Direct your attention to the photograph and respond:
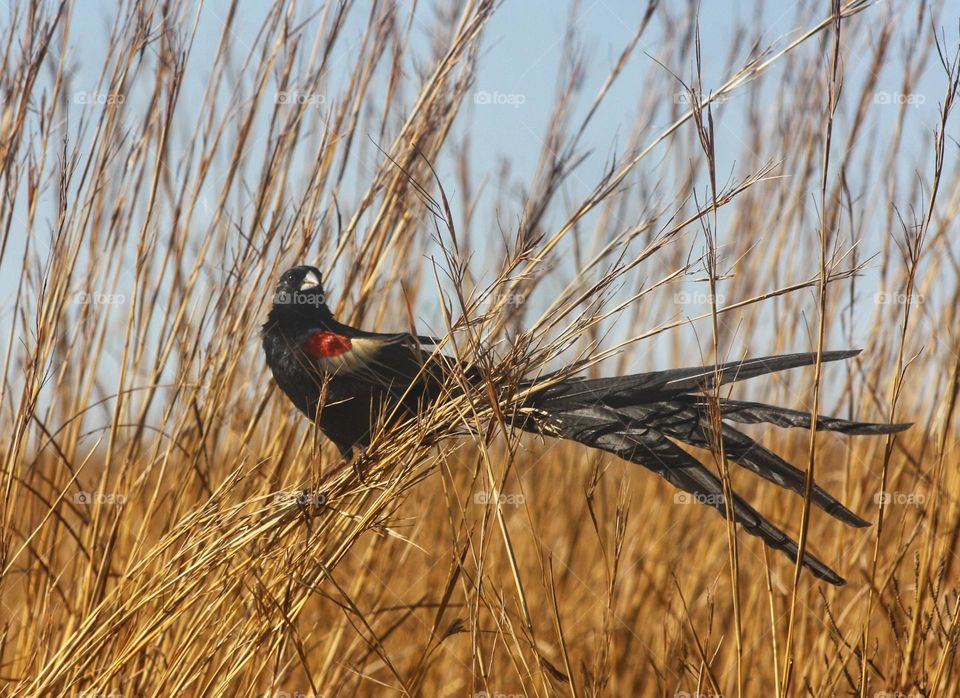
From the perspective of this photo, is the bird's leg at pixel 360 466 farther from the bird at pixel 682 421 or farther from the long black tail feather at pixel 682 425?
the long black tail feather at pixel 682 425

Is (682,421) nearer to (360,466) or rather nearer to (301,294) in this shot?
(360,466)

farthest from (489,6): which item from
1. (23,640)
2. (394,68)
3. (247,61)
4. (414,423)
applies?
(23,640)

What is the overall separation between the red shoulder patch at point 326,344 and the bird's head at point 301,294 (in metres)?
0.06

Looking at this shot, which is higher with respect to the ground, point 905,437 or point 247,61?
point 247,61

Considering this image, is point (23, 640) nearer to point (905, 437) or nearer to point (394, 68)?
point (394, 68)

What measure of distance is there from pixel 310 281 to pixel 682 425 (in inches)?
24.7

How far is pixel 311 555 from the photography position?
3.14 feet

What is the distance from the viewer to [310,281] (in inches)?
50.4

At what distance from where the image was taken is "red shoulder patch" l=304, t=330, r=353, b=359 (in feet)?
4.02

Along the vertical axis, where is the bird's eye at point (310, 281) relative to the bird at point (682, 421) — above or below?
above

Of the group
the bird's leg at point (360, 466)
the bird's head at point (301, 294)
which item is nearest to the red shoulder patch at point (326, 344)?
the bird's head at point (301, 294)

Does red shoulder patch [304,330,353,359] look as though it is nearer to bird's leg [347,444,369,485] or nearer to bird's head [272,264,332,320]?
bird's head [272,264,332,320]

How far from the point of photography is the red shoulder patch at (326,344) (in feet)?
4.02

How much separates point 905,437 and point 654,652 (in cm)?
74
